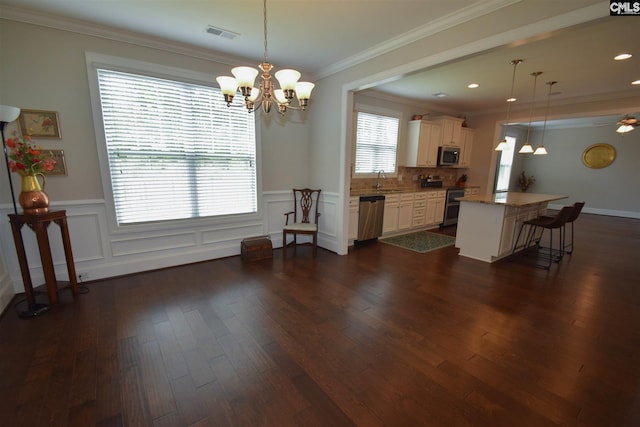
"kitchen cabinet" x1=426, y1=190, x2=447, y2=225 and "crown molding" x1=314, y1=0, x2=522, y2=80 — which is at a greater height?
"crown molding" x1=314, y1=0, x2=522, y2=80

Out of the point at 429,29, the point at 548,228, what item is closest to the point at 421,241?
the point at 548,228

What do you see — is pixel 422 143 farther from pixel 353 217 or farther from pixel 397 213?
pixel 353 217

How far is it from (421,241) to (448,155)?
2.44 m

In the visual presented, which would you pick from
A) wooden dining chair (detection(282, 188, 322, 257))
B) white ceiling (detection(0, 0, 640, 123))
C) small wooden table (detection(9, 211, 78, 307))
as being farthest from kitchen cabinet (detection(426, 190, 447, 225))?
small wooden table (detection(9, 211, 78, 307))

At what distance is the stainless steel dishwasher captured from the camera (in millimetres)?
4812

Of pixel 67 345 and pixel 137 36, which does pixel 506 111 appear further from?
pixel 67 345

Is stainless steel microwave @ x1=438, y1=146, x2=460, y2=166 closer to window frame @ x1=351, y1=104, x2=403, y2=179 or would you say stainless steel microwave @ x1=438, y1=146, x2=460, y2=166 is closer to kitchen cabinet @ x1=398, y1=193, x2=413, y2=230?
window frame @ x1=351, y1=104, x2=403, y2=179

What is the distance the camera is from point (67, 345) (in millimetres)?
2152

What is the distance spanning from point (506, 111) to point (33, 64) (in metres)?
8.00

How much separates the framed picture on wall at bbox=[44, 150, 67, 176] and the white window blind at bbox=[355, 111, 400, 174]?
4.34 metres

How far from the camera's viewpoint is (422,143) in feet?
19.5

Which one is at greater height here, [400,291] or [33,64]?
[33,64]

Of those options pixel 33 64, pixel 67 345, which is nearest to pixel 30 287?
pixel 67 345

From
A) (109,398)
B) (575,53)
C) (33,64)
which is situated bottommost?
(109,398)
